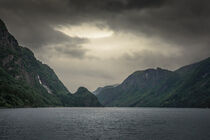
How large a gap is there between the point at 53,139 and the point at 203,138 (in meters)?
42.7

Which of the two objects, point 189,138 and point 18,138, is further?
point 189,138

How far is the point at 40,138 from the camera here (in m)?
64.7

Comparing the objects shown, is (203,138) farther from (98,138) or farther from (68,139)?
(68,139)

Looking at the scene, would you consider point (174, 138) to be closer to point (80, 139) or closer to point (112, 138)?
point (112, 138)

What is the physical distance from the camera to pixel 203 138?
67688 mm

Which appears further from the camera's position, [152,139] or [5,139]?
[152,139]

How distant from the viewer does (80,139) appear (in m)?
65.8

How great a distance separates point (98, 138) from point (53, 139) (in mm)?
12941

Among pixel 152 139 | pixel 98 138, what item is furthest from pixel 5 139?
pixel 152 139

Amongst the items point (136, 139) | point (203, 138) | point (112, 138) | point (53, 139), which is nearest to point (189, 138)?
point (203, 138)

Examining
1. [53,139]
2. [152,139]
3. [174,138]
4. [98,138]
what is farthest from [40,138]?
[174,138]

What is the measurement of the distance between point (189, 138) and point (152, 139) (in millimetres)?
10969

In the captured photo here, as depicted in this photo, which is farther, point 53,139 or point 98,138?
point 98,138

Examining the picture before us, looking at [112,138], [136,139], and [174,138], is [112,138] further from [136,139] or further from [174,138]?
[174,138]
